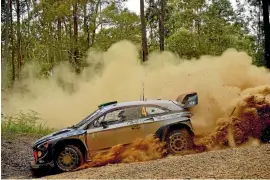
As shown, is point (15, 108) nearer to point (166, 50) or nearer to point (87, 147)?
point (87, 147)

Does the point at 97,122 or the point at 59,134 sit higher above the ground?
the point at 97,122

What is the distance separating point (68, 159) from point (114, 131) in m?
0.76

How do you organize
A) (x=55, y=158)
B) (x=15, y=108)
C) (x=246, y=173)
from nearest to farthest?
(x=246, y=173), (x=55, y=158), (x=15, y=108)

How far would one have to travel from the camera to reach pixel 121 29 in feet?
26.8

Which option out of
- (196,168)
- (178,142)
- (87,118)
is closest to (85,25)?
(87,118)

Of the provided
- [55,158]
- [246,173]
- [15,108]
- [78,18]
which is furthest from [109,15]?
[246,173]

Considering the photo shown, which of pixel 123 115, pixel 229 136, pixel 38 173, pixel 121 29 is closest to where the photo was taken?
pixel 38 173

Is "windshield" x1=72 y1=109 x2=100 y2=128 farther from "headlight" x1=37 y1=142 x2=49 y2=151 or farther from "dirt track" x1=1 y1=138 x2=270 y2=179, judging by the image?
"dirt track" x1=1 y1=138 x2=270 y2=179

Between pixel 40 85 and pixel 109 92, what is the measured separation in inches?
43.8

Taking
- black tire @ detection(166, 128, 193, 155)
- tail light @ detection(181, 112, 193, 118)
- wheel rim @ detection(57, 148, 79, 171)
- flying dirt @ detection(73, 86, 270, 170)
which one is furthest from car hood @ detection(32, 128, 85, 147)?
tail light @ detection(181, 112, 193, 118)

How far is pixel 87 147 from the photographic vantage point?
6.61m

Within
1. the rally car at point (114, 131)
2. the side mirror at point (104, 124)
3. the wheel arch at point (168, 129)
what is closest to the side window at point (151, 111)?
the rally car at point (114, 131)

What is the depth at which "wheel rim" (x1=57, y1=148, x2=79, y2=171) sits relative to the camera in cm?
650

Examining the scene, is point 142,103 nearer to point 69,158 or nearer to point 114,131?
point 114,131
